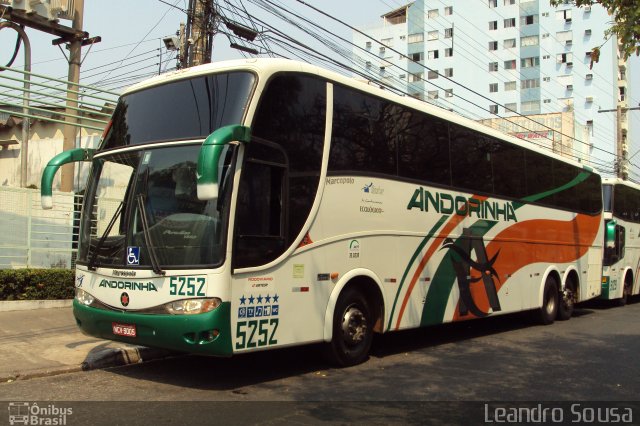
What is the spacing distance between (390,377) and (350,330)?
798 mm

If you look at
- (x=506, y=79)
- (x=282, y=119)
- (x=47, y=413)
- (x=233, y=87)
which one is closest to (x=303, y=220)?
(x=282, y=119)

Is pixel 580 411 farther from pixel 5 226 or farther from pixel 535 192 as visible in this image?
pixel 5 226

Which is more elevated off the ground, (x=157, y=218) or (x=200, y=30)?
(x=200, y=30)

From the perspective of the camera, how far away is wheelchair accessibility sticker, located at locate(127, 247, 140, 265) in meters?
6.26

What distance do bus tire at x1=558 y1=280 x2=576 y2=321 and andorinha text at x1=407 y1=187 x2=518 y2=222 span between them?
321 cm

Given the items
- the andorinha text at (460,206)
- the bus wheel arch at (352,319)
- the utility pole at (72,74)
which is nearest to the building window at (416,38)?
the utility pole at (72,74)

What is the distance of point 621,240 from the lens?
54.2 feet

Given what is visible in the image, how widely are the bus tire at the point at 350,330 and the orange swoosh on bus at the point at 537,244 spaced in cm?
238

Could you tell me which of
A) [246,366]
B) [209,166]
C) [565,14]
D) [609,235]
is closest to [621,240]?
[609,235]

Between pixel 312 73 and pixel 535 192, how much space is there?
6.81m

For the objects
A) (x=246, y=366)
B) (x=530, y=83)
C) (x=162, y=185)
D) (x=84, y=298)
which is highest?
(x=530, y=83)

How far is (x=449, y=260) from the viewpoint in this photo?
948 cm

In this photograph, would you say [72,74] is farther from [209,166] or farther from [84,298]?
[209,166]

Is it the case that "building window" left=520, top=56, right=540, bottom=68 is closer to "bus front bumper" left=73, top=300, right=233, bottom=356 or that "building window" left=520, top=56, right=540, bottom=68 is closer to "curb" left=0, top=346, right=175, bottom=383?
"curb" left=0, top=346, right=175, bottom=383
